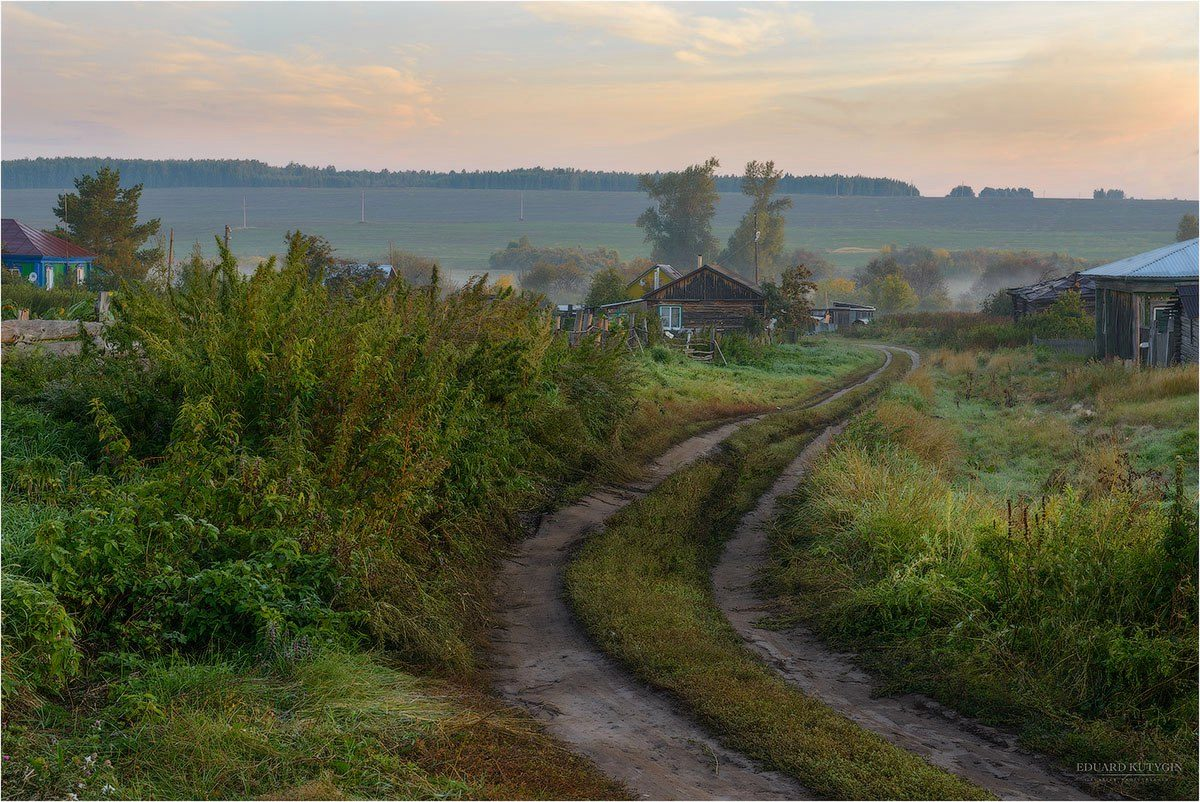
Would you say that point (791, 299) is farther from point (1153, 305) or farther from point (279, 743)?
point (279, 743)

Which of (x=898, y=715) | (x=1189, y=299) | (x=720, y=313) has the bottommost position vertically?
(x=898, y=715)

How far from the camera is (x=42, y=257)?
4359 cm

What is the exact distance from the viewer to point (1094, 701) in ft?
21.5

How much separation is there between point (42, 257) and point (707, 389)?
33.8 metres

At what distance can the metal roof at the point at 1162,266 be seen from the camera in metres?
27.3

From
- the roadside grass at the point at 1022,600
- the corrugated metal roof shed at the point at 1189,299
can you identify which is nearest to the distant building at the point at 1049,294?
the corrugated metal roof shed at the point at 1189,299

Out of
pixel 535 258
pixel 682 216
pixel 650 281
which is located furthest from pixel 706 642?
pixel 535 258

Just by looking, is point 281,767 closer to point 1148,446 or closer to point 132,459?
point 132,459

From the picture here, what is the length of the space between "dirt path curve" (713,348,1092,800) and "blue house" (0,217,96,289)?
41.0 m

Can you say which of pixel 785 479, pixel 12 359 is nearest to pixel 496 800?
pixel 12 359

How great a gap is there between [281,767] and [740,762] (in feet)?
8.32

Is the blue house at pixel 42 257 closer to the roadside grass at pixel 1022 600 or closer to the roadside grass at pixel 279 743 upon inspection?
the roadside grass at pixel 1022 600

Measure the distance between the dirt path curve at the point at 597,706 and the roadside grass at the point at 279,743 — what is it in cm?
26

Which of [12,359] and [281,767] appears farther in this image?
[12,359]
